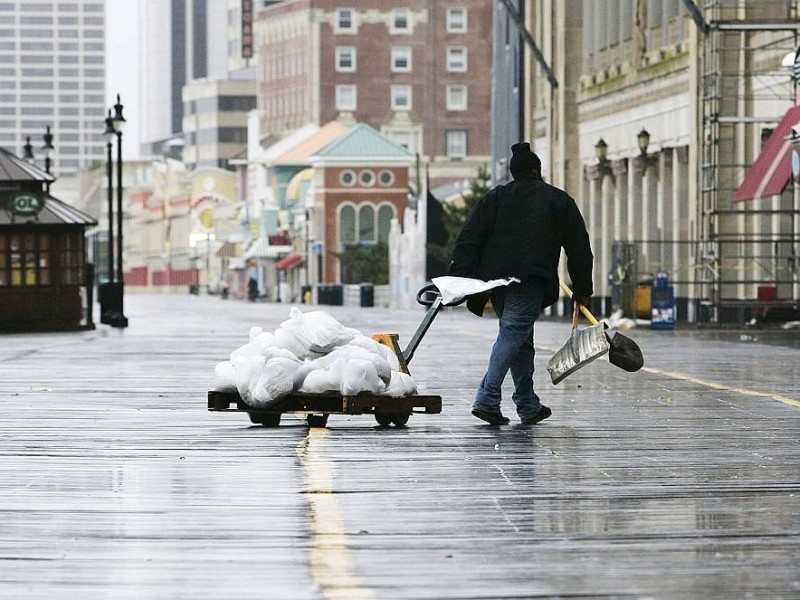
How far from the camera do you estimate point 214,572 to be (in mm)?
8039

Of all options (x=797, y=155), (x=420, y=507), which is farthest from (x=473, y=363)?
(x=420, y=507)

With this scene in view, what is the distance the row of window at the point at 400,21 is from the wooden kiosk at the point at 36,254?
126806 millimetres

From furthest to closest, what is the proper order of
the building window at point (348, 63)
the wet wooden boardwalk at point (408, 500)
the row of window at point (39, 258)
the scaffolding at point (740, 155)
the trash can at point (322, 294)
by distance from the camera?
1. the building window at point (348, 63)
2. the trash can at point (322, 294)
3. the scaffolding at point (740, 155)
4. the row of window at point (39, 258)
5. the wet wooden boardwalk at point (408, 500)

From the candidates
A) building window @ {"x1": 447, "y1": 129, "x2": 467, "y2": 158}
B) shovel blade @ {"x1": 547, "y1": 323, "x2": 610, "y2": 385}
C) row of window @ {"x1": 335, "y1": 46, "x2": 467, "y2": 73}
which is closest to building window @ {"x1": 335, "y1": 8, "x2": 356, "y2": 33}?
row of window @ {"x1": 335, "y1": 46, "x2": 467, "y2": 73}

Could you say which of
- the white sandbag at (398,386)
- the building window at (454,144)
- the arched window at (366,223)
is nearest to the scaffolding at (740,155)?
the white sandbag at (398,386)

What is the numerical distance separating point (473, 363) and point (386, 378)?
11410 mm

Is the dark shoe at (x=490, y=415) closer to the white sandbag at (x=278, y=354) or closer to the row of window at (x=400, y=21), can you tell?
the white sandbag at (x=278, y=354)

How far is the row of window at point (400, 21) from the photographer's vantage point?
169500 millimetres

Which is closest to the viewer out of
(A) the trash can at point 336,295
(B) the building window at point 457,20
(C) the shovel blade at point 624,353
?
(C) the shovel blade at point 624,353

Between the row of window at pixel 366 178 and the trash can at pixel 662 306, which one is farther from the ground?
the row of window at pixel 366 178

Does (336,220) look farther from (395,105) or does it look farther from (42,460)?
(42,460)

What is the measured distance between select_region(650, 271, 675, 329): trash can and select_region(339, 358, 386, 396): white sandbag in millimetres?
29567

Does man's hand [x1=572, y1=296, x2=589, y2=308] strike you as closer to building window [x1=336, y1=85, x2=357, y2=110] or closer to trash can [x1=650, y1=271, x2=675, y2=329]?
trash can [x1=650, y1=271, x2=675, y2=329]

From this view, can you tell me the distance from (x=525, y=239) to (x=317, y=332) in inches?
60.6
